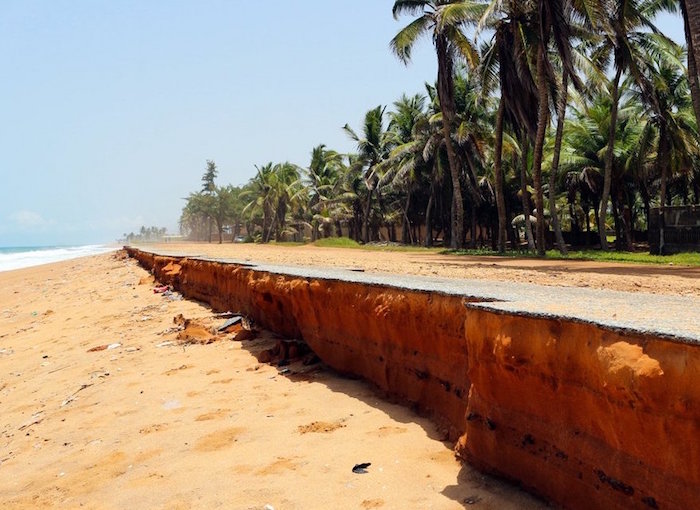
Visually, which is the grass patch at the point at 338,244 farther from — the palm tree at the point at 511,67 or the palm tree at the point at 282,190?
the palm tree at the point at 282,190

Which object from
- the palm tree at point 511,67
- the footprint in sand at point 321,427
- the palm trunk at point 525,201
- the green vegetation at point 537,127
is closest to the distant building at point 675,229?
the green vegetation at point 537,127

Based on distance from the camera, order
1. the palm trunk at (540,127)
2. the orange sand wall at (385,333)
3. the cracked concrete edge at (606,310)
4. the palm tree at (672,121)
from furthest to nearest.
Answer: the palm tree at (672,121) → the palm trunk at (540,127) → the orange sand wall at (385,333) → the cracked concrete edge at (606,310)

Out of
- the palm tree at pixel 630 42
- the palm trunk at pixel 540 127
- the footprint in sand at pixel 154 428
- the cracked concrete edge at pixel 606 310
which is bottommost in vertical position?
the footprint in sand at pixel 154 428

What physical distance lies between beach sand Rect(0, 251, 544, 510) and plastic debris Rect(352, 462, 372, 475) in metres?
0.05

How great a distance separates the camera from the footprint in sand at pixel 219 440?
4.27 meters

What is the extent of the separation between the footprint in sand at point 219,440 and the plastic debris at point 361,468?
46.7 inches

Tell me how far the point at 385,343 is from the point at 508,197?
31993mm

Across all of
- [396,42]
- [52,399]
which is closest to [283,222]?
[396,42]

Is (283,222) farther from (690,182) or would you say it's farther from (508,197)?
(690,182)

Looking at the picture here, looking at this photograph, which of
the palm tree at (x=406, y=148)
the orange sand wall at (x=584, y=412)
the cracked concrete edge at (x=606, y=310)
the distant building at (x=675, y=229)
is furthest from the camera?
the palm tree at (x=406, y=148)

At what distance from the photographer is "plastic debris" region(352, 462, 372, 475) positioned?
358cm

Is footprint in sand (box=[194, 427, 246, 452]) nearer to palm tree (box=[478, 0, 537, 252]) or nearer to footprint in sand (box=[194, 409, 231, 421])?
footprint in sand (box=[194, 409, 231, 421])

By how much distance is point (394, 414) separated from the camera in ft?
14.4

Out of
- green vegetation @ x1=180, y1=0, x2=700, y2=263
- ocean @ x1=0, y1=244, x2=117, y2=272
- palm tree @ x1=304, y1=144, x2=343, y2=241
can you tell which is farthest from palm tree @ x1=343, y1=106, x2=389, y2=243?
ocean @ x1=0, y1=244, x2=117, y2=272
